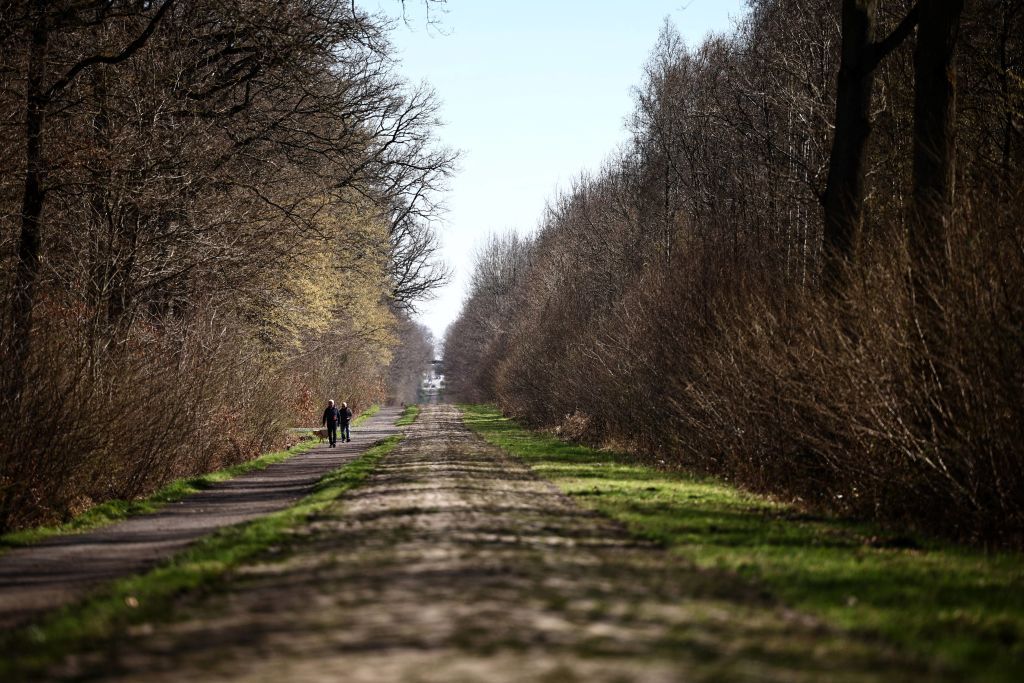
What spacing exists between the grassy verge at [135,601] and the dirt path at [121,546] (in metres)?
0.54

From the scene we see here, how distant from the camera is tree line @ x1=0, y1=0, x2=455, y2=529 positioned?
18.2 m

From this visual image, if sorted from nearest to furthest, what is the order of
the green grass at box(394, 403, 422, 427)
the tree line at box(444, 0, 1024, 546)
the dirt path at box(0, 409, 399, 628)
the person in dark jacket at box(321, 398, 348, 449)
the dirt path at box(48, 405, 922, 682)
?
the dirt path at box(48, 405, 922, 682), the dirt path at box(0, 409, 399, 628), the tree line at box(444, 0, 1024, 546), the person in dark jacket at box(321, 398, 348, 449), the green grass at box(394, 403, 422, 427)

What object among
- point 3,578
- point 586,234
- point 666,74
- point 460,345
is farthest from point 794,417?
point 460,345

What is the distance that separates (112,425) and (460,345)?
333 feet

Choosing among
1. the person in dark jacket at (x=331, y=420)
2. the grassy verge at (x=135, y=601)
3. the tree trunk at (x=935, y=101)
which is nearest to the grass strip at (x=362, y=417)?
the person in dark jacket at (x=331, y=420)

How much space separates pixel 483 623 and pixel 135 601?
3487 mm

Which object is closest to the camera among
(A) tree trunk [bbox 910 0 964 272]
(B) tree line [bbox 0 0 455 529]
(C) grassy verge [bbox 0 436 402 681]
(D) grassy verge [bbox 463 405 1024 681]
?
(C) grassy verge [bbox 0 436 402 681]

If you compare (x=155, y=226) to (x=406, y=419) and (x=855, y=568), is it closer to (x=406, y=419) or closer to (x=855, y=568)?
(x=855, y=568)

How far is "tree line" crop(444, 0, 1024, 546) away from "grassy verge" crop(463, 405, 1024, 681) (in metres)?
1.13

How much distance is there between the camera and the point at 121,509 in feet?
62.0

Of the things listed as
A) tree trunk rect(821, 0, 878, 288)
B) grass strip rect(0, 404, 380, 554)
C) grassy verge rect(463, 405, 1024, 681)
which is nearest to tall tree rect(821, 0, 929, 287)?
tree trunk rect(821, 0, 878, 288)

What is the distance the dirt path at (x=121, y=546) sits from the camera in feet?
35.7

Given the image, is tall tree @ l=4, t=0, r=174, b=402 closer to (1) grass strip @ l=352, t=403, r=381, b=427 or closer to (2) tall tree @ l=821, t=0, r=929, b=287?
(2) tall tree @ l=821, t=0, r=929, b=287

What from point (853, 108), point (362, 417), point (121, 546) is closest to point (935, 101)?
point (853, 108)
